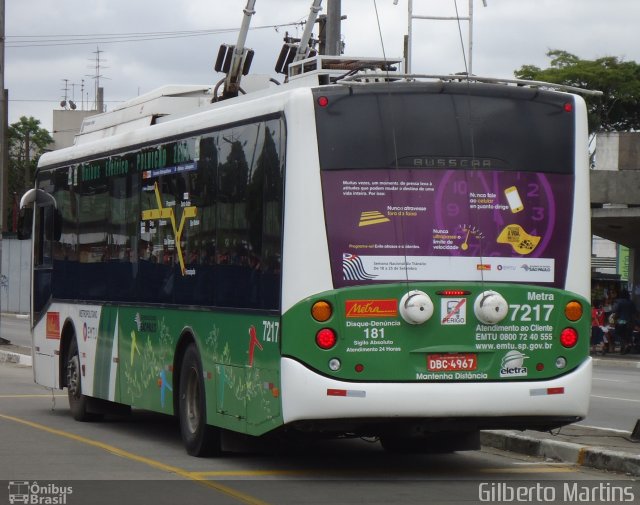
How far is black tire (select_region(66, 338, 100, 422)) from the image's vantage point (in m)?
16.6

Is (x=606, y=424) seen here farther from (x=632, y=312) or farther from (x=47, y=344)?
(x=632, y=312)

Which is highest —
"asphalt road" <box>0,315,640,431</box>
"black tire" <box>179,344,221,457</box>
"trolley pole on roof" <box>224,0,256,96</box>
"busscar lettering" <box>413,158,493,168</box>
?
"trolley pole on roof" <box>224,0,256,96</box>

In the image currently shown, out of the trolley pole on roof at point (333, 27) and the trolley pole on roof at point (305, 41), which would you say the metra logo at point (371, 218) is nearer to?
the trolley pole on roof at point (305, 41)

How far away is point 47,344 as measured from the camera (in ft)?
58.3

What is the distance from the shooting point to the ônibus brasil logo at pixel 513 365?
36.6ft

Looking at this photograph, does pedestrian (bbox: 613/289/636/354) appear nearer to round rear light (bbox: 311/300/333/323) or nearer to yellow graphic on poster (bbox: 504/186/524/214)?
yellow graphic on poster (bbox: 504/186/524/214)

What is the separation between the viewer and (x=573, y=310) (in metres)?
11.4

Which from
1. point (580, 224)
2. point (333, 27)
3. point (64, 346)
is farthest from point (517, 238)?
point (333, 27)

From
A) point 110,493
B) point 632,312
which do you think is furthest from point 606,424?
point 632,312

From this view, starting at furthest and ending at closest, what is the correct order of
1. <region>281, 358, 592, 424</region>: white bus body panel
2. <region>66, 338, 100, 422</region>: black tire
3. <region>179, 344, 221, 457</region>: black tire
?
<region>66, 338, 100, 422</region>: black tire, <region>179, 344, 221, 457</region>: black tire, <region>281, 358, 592, 424</region>: white bus body panel

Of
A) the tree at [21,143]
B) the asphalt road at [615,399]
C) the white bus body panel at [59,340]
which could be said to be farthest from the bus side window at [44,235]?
the tree at [21,143]

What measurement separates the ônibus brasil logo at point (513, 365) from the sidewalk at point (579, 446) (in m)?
1.44

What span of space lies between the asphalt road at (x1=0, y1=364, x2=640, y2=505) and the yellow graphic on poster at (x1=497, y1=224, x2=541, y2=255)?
75.1 inches

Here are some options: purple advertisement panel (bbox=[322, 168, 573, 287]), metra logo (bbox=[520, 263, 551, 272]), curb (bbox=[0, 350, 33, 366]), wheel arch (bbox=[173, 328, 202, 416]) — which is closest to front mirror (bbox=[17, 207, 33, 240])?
wheel arch (bbox=[173, 328, 202, 416])
